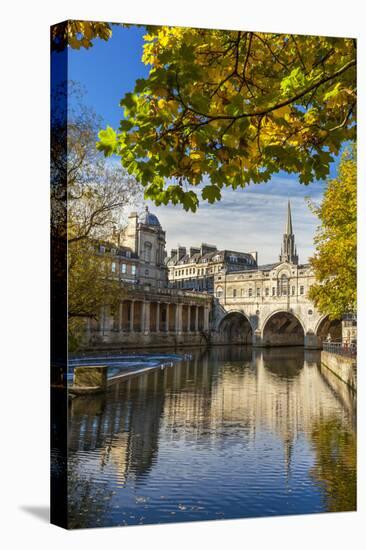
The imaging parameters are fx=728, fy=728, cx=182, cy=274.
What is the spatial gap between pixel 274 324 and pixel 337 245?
2.03m

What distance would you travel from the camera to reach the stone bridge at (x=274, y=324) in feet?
41.0

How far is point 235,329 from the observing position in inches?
A: 498

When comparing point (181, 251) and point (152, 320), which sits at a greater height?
point (181, 251)

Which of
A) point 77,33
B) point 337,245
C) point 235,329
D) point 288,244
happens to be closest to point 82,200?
point 77,33

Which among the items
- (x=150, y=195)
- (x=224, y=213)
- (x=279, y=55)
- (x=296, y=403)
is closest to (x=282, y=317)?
(x=296, y=403)

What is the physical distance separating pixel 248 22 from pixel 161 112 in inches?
107

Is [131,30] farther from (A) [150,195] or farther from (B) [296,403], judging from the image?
(B) [296,403]

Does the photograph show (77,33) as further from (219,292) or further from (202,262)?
(219,292)

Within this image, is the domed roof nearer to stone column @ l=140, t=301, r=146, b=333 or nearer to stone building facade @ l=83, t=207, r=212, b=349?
stone building facade @ l=83, t=207, r=212, b=349

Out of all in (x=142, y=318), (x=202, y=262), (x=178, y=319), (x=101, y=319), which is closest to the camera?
(x=202, y=262)

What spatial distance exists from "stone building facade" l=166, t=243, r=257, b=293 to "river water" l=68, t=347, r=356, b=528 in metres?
1.41

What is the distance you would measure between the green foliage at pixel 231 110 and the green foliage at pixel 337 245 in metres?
1.70

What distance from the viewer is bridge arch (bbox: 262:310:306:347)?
1319cm

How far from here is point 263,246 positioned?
10828 millimetres
